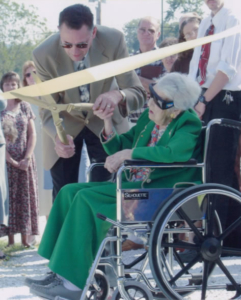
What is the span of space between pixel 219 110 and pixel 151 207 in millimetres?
1513

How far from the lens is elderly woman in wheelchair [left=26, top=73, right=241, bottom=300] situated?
9.89 feet

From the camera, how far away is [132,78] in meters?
4.06

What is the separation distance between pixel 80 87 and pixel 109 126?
0.56 m

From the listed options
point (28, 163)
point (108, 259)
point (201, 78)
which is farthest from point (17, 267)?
point (201, 78)

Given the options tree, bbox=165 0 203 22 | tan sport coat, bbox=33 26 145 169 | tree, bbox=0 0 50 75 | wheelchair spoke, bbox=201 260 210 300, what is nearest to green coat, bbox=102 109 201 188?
tan sport coat, bbox=33 26 145 169

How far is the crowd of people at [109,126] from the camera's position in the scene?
3141mm

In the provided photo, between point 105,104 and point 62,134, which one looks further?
point 62,134

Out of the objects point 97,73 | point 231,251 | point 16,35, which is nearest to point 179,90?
point 97,73

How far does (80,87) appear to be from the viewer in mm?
3971

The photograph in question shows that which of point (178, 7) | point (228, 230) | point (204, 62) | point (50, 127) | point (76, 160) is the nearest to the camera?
point (228, 230)

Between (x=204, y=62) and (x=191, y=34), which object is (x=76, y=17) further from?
(x=191, y=34)

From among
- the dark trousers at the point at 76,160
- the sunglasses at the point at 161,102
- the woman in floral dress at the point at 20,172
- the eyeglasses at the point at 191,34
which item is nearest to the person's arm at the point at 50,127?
the dark trousers at the point at 76,160

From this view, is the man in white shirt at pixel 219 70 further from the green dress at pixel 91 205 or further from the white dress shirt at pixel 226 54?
the green dress at pixel 91 205

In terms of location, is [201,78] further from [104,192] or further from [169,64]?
[104,192]
